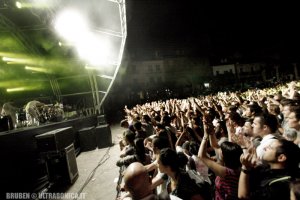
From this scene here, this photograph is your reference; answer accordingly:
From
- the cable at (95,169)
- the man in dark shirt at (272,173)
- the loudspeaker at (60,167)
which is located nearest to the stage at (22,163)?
the loudspeaker at (60,167)

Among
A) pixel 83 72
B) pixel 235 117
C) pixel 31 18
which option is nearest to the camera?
pixel 235 117

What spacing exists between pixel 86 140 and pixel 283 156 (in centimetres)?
850

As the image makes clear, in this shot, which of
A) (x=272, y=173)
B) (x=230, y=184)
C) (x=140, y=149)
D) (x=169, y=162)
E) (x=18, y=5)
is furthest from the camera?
(x=18, y=5)

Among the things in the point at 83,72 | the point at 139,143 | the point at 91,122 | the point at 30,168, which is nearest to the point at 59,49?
the point at 83,72

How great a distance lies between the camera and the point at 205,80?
190 ft

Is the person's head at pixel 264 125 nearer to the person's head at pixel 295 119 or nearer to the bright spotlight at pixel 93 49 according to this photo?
the person's head at pixel 295 119

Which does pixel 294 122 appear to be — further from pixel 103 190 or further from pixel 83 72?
pixel 83 72

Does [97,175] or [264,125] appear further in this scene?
[97,175]

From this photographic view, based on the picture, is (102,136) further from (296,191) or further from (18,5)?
(296,191)

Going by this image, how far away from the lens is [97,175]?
631 cm

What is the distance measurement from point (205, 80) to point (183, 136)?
5565cm

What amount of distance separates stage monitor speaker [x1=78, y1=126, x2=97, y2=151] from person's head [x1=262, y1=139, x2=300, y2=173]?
27.3ft

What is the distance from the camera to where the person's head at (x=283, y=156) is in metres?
2.06

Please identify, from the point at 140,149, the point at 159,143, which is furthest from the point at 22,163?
the point at 159,143
